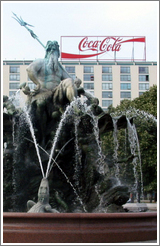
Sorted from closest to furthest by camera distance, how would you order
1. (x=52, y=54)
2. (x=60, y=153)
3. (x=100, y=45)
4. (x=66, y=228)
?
(x=66, y=228)
(x=60, y=153)
(x=52, y=54)
(x=100, y=45)

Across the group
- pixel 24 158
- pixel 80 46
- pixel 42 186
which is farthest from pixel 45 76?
pixel 80 46

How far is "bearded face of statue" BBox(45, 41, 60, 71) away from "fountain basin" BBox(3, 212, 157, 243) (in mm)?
5949

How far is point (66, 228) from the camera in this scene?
8.52 metres

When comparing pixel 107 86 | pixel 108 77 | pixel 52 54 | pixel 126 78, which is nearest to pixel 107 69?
pixel 108 77

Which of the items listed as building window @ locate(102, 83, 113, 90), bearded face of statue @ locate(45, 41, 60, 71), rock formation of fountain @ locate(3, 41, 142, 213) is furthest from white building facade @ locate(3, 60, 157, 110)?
rock formation of fountain @ locate(3, 41, 142, 213)

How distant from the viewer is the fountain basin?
331 inches

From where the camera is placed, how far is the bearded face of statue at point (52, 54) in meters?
13.3

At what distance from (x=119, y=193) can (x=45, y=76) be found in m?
4.45

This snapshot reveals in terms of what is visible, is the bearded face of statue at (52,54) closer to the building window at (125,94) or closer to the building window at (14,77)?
the building window at (125,94)

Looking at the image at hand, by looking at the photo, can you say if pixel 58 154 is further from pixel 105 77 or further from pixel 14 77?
pixel 14 77

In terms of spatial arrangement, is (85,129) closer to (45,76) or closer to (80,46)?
(45,76)

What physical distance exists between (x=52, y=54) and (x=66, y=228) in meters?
6.56

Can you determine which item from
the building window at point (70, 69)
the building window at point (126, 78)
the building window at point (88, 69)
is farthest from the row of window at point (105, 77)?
the building window at point (70, 69)

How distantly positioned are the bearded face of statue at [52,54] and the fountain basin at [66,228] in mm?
5949
